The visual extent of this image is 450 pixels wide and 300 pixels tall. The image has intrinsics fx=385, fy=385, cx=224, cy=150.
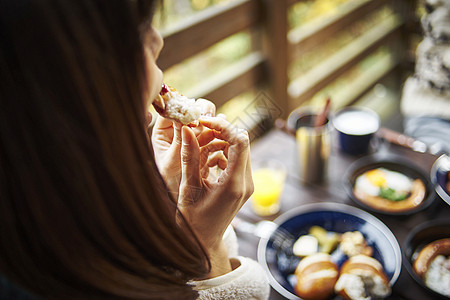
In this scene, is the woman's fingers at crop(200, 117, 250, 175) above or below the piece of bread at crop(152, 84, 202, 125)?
below

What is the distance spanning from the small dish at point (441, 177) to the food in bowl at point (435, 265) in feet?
0.67

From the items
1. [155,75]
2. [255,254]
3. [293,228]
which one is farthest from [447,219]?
[155,75]

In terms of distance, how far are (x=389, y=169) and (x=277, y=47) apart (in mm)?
1839

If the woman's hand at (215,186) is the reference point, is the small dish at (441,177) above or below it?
below

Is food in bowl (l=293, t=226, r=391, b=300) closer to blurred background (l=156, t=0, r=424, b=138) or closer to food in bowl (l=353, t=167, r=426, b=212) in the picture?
food in bowl (l=353, t=167, r=426, b=212)

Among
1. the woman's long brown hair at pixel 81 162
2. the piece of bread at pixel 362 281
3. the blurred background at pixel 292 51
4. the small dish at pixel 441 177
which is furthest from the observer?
the blurred background at pixel 292 51

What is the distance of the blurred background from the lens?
9.21 feet

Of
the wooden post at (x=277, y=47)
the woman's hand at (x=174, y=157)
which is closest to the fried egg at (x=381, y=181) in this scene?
the woman's hand at (x=174, y=157)

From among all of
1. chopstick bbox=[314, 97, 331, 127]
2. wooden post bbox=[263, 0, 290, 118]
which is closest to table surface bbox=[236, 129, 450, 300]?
chopstick bbox=[314, 97, 331, 127]

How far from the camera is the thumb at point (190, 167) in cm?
90

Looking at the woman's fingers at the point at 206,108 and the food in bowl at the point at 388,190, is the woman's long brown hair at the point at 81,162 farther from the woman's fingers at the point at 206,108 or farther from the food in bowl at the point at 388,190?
the food in bowl at the point at 388,190

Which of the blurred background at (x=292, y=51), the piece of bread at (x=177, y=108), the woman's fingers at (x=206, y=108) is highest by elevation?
the piece of bread at (x=177, y=108)

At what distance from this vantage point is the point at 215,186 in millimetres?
952

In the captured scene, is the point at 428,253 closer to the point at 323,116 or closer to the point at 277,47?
the point at 323,116
